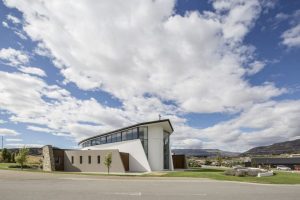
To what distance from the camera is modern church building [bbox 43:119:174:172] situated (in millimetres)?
45656

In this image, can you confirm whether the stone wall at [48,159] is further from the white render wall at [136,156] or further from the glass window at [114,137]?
the white render wall at [136,156]

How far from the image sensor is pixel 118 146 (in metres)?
50.6

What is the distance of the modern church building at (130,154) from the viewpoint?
45656mm

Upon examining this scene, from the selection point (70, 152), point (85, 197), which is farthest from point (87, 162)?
point (85, 197)

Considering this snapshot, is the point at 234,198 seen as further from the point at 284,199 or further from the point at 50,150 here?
the point at 50,150

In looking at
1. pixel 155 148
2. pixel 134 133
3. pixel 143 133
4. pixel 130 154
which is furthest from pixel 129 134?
pixel 155 148

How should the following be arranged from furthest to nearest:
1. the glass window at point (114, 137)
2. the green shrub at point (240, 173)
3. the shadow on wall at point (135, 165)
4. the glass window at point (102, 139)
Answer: the glass window at point (102, 139), the glass window at point (114, 137), the shadow on wall at point (135, 165), the green shrub at point (240, 173)

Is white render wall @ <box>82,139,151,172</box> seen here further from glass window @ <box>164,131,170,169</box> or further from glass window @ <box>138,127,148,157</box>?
glass window @ <box>164,131,170,169</box>

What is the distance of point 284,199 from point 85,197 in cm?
871

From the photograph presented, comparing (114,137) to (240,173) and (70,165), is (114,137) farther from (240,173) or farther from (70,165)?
(240,173)

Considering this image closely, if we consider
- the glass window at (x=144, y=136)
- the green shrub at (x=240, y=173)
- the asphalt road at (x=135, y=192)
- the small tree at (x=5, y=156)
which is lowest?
the green shrub at (x=240, y=173)

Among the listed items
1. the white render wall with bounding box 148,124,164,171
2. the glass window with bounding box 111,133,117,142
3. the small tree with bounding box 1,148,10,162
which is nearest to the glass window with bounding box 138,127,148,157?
the white render wall with bounding box 148,124,164,171

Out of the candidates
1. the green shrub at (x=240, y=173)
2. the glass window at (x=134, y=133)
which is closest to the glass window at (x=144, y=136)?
the glass window at (x=134, y=133)

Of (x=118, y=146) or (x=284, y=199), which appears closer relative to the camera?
(x=284, y=199)
